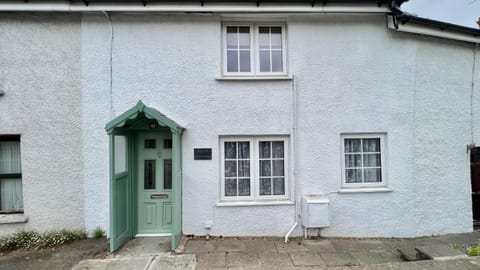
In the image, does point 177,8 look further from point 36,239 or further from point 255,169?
point 36,239

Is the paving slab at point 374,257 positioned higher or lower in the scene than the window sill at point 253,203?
lower

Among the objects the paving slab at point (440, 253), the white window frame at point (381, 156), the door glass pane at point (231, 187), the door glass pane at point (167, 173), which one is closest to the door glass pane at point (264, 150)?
the door glass pane at point (231, 187)

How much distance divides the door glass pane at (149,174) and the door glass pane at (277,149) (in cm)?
294

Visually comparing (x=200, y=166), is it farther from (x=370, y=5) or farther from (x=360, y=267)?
(x=370, y=5)

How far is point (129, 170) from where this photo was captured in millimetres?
5570

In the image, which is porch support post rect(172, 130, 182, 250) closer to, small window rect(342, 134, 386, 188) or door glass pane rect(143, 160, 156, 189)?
door glass pane rect(143, 160, 156, 189)

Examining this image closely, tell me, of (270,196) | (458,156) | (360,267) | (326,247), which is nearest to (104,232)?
(270,196)

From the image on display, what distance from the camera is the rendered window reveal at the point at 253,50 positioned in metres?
5.90

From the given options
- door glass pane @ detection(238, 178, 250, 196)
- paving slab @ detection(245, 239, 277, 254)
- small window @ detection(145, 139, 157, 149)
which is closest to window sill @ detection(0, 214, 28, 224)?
small window @ detection(145, 139, 157, 149)

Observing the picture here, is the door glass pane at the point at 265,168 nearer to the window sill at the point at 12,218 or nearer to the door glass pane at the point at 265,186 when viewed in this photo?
the door glass pane at the point at 265,186

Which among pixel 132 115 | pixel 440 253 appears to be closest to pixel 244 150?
pixel 132 115

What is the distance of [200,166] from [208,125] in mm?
989

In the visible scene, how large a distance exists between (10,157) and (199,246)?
16.2 feet

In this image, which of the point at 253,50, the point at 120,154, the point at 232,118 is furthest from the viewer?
the point at 253,50
